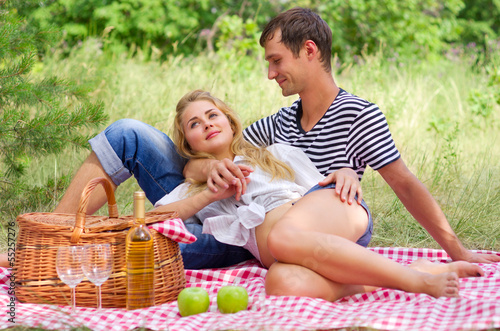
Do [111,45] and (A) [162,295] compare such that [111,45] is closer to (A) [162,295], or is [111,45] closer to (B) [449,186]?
(B) [449,186]

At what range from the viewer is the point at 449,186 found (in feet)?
13.8

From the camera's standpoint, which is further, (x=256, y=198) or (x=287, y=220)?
(x=256, y=198)

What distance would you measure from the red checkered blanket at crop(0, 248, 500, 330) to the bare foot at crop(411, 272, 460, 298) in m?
0.03

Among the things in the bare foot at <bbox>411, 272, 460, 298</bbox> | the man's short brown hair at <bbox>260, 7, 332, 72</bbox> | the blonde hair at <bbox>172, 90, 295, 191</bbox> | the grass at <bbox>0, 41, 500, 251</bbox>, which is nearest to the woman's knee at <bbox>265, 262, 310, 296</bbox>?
the bare foot at <bbox>411, 272, 460, 298</bbox>

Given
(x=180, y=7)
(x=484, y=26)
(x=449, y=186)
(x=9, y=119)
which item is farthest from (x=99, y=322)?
(x=484, y=26)

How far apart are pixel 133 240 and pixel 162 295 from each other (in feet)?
0.96

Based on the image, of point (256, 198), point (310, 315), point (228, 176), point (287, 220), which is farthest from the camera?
point (256, 198)

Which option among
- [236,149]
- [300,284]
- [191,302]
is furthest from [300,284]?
[236,149]

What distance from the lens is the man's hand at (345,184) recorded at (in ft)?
7.81

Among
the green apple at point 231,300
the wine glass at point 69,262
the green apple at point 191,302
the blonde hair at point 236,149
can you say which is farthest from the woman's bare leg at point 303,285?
the wine glass at point 69,262

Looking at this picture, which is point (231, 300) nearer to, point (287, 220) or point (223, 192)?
point (287, 220)

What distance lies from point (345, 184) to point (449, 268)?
58 cm

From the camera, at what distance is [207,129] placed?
290 cm

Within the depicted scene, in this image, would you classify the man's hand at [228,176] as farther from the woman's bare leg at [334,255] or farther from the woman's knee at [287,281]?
the woman's knee at [287,281]
